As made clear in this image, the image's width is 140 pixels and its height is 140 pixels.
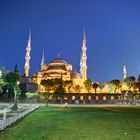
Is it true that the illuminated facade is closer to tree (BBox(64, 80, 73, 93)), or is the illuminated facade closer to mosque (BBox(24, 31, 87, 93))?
mosque (BBox(24, 31, 87, 93))

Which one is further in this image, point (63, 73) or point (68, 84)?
point (63, 73)

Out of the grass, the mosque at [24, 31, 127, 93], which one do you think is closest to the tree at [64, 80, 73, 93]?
the mosque at [24, 31, 127, 93]

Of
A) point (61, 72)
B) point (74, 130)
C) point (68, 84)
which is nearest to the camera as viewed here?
point (74, 130)

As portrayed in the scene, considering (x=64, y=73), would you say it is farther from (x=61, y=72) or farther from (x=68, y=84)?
(x=68, y=84)

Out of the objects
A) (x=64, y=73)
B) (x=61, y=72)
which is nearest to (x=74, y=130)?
(x=61, y=72)

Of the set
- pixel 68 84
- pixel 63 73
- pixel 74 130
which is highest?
pixel 63 73

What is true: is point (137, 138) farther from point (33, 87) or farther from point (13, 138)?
point (33, 87)

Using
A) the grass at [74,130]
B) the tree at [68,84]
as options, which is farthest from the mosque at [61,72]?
the grass at [74,130]

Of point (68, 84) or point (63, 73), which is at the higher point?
point (63, 73)

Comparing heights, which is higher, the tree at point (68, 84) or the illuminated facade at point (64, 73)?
the illuminated facade at point (64, 73)

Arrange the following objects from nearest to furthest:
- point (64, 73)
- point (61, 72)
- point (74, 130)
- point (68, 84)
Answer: point (74, 130) → point (68, 84) → point (61, 72) → point (64, 73)

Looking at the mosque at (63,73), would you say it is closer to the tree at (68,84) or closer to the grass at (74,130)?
the tree at (68,84)

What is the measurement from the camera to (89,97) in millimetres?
82500

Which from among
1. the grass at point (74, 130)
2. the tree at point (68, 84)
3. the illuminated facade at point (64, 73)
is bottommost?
the grass at point (74, 130)
